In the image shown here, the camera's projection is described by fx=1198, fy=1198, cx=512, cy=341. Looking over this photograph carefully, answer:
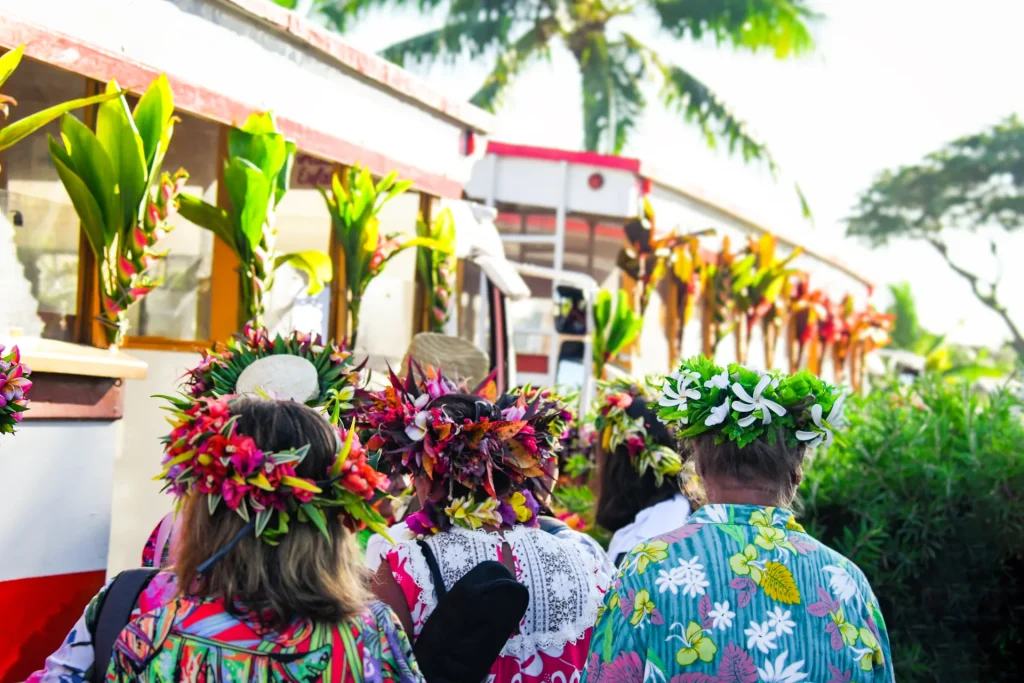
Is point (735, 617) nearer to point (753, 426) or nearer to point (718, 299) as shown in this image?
point (753, 426)

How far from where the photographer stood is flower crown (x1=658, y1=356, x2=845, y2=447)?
116 inches

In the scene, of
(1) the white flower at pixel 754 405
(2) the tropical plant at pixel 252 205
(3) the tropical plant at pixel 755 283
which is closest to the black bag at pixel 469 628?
(1) the white flower at pixel 754 405

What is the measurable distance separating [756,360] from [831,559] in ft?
45.0

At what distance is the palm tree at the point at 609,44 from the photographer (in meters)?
22.2

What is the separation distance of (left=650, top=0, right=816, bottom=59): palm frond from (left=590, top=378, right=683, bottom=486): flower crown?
706 inches

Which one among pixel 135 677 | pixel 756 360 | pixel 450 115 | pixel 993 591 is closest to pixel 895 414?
pixel 993 591

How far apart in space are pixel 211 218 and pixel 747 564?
13.1ft

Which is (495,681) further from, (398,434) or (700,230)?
(700,230)

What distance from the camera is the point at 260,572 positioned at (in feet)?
7.38

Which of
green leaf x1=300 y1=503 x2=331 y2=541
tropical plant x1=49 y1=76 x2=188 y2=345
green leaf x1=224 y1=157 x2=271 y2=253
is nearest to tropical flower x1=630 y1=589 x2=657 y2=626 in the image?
green leaf x1=300 y1=503 x2=331 y2=541

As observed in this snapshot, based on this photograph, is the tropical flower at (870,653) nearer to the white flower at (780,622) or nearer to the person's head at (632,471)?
the white flower at (780,622)

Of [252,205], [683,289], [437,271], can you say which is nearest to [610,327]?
[683,289]

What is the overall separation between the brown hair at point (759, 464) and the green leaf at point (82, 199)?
300 centimetres

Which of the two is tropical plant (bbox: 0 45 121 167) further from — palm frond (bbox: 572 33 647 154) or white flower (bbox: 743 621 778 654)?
palm frond (bbox: 572 33 647 154)
